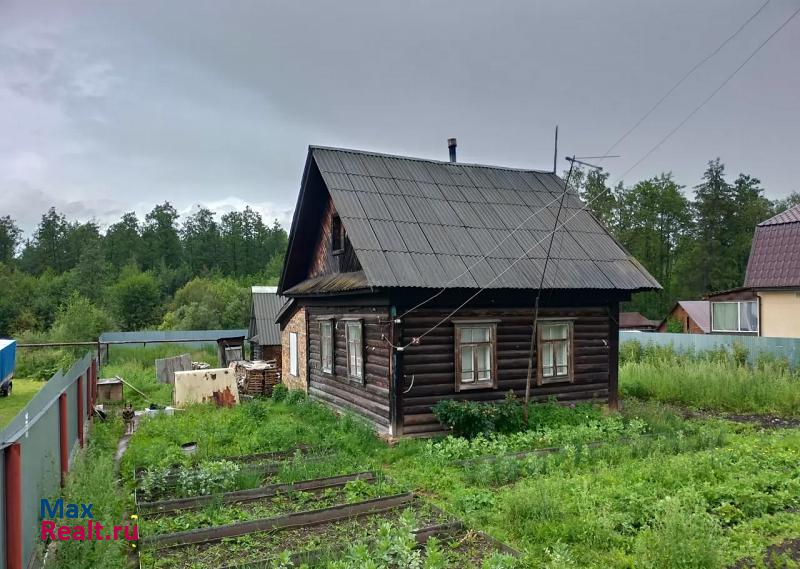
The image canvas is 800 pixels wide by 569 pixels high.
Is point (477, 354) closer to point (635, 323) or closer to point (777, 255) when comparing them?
point (777, 255)

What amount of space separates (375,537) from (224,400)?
1013 centimetres

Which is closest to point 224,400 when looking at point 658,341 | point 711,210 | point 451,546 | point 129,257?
point 451,546

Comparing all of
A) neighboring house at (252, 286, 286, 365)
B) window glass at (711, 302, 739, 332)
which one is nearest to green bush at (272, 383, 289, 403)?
neighboring house at (252, 286, 286, 365)

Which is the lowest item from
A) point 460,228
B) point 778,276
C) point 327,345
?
point 327,345

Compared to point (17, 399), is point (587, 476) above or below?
above

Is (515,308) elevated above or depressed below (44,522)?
above

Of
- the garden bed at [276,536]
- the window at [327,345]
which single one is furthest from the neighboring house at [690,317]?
the garden bed at [276,536]

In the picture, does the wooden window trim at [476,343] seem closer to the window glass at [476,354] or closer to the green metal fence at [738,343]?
the window glass at [476,354]

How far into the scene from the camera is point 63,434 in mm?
8000

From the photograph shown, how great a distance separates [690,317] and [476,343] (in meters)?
28.7

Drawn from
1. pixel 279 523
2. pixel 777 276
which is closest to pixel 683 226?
pixel 777 276

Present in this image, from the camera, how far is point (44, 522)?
5617mm

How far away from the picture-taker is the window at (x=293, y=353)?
17.8 metres

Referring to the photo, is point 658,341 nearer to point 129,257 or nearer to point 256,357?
point 256,357
